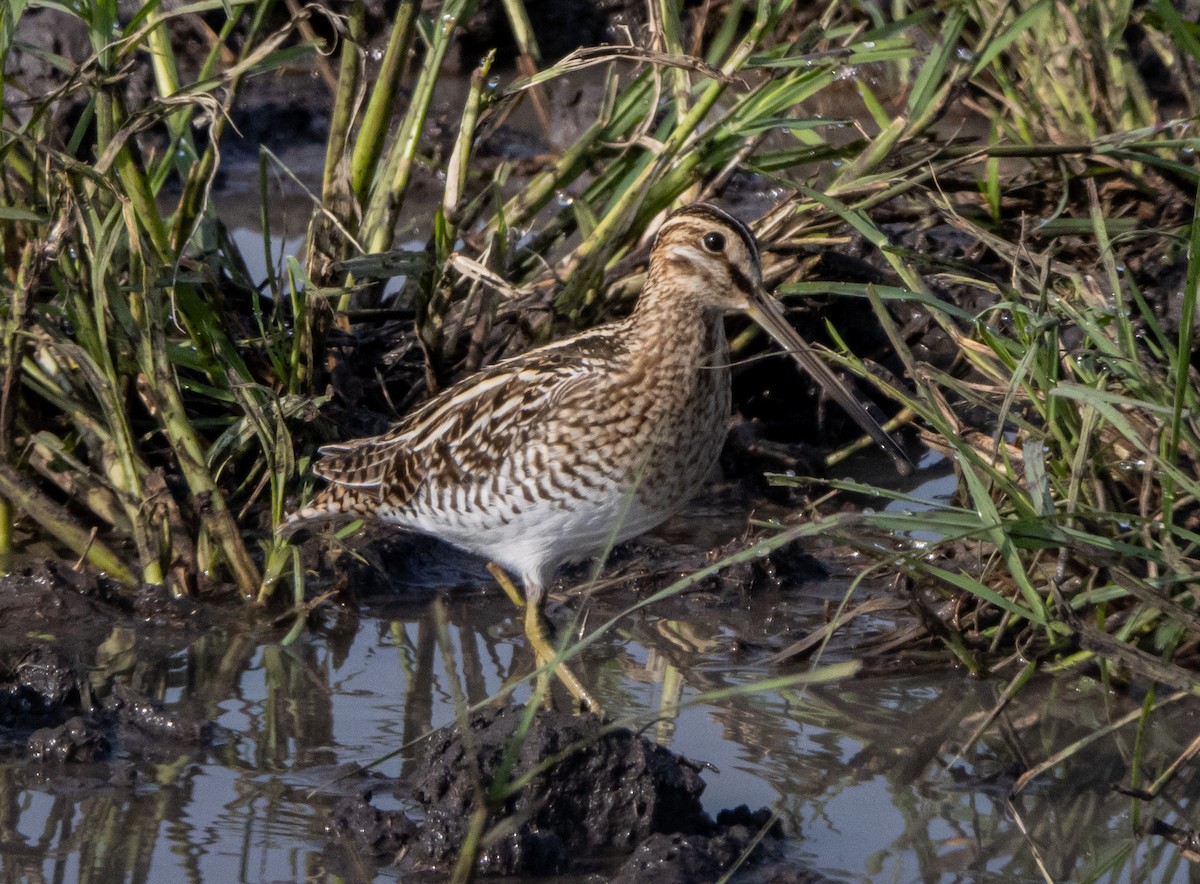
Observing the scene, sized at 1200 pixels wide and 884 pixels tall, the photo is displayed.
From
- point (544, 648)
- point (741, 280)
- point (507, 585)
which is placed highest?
point (741, 280)

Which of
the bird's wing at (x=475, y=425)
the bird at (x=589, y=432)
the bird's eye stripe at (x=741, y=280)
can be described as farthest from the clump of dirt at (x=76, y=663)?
the bird's eye stripe at (x=741, y=280)

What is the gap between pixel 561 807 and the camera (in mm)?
2990

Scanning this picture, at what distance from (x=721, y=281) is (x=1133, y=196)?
1.82 m

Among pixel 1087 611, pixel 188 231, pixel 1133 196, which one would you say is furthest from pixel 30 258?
pixel 1133 196

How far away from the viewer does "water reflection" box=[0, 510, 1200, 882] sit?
2.95m

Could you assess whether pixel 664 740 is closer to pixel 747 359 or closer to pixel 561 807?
pixel 561 807

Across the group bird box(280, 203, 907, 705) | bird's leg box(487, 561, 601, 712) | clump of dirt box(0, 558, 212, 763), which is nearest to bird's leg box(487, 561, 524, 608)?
bird's leg box(487, 561, 601, 712)

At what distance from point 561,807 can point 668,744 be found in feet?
1.66

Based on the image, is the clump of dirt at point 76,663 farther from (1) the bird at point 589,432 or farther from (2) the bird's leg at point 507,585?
(2) the bird's leg at point 507,585

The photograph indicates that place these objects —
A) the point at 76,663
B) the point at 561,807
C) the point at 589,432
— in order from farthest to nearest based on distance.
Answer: the point at 589,432 → the point at 76,663 → the point at 561,807

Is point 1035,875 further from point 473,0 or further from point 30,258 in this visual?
point 473,0

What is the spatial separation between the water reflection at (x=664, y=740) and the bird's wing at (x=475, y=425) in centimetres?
39

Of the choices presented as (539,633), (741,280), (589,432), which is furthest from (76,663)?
(741,280)

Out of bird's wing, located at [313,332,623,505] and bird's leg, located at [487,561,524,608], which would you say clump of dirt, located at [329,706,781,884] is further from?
bird's leg, located at [487,561,524,608]
